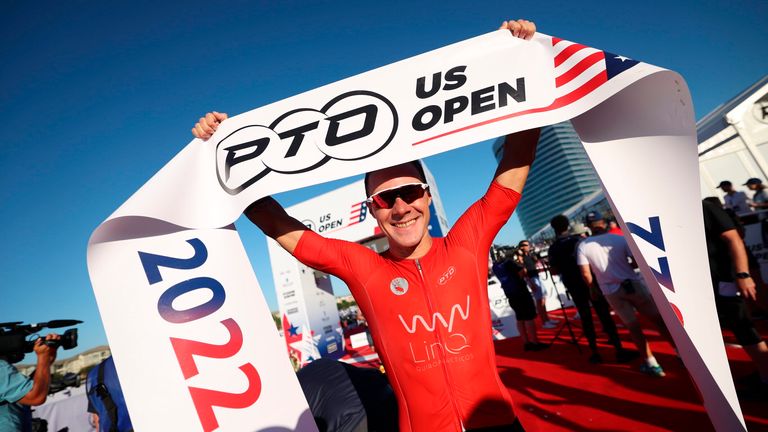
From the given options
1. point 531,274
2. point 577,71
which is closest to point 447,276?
point 577,71

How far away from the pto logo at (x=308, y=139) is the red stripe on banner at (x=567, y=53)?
797 millimetres

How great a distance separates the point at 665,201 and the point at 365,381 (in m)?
1.84

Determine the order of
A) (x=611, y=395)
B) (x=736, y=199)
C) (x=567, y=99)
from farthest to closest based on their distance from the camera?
1. (x=736, y=199)
2. (x=611, y=395)
3. (x=567, y=99)

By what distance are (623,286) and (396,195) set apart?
363cm

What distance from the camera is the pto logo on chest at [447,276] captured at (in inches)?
57.1

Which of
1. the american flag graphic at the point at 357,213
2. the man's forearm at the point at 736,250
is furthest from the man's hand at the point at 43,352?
the american flag graphic at the point at 357,213

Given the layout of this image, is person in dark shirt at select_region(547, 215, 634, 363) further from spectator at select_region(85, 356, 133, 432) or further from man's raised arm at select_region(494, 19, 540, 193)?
spectator at select_region(85, 356, 133, 432)

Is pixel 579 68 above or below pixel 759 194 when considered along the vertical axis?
above

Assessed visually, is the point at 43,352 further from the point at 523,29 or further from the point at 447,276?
the point at 523,29

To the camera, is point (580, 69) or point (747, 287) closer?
point (580, 69)

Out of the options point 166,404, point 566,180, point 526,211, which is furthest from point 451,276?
point 526,211

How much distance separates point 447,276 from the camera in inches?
57.5

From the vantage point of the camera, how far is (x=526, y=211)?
112m

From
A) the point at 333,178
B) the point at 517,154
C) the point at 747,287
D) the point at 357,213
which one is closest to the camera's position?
the point at 333,178
